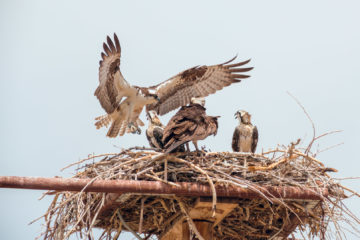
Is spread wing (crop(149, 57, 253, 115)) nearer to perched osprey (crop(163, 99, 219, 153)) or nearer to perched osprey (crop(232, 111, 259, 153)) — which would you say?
perched osprey (crop(232, 111, 259, 153))

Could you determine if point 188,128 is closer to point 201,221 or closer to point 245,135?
point 201,221

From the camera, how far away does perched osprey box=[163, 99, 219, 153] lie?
19.2ft

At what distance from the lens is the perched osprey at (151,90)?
308 inches

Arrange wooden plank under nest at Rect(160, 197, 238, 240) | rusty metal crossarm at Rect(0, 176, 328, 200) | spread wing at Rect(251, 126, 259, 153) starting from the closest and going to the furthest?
rusty metal crossarm at Rect(0, 176, 328, 200) → wooden plank under nest at Rect(160, 197, 238, 240) → spread wing at Rect(251, 126, 259, 153)

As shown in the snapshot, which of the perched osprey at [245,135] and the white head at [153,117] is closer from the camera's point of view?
the white head at [153,117]

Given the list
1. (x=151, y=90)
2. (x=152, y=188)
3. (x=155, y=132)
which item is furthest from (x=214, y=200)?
(x=151, y=90)

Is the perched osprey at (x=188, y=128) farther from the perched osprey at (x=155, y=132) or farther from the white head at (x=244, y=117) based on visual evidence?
→ the white head at (x=244, y=117)

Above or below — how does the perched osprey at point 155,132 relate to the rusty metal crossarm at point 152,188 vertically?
above

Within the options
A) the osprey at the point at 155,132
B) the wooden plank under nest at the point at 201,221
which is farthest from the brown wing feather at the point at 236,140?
the wooden plank under nest at the point at 201,221

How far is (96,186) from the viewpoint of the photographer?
4957 mm

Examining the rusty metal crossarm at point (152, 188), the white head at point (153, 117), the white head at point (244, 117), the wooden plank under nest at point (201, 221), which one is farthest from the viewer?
the white head at point (244, 117)

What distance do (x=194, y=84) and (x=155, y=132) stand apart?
110 cm

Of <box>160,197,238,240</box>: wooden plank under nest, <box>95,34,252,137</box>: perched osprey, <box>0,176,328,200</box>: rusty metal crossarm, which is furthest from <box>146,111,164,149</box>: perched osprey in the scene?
<box>0,176,328,200</box>: rusty metal crossarm

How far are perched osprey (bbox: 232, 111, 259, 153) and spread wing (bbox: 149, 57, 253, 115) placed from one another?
→ 1.89 ft
